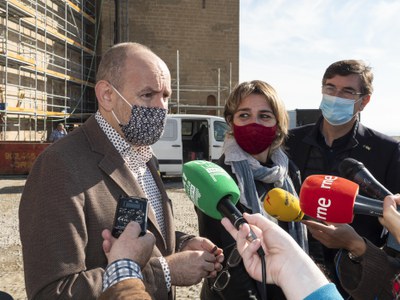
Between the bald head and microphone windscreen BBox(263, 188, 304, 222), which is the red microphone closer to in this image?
microphone windscreen BBox(263, 188, 304, 222)

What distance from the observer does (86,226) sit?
1353 millimetres

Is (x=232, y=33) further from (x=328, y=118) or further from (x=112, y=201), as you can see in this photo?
(x=112, y=201)

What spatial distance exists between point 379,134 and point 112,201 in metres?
1.86

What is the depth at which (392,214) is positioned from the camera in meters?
1.16

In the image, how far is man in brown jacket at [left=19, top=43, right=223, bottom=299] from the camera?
1.25 m

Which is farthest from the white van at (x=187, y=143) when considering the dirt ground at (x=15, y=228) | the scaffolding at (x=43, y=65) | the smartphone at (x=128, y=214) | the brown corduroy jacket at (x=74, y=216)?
the smartphone at (x=128, y=214)

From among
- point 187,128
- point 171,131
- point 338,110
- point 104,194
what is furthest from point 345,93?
point 187,128

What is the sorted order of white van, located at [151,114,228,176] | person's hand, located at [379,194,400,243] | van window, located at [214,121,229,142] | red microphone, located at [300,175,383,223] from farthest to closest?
van window, located at [214,121,229,142]
white van, located at [151,114,228,176]
red microphone, located at [300,175,383,223]
person's hand, located at [379,194,400,243]

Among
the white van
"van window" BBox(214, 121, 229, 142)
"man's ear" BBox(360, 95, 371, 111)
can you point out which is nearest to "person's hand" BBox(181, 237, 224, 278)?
"man's ear" BBox(360, 95, 371, 111)

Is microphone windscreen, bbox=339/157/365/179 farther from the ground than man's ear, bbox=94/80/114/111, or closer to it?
closer to it

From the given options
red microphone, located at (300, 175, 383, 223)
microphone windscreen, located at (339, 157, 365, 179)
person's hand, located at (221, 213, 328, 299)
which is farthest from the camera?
microphone windscreen, located at (339, 157, 365, 179)

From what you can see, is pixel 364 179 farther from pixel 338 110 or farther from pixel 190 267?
pixel 338 110

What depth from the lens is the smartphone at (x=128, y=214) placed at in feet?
4.20

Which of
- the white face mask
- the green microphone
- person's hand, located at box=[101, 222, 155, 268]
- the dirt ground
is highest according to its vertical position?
the white face mask
